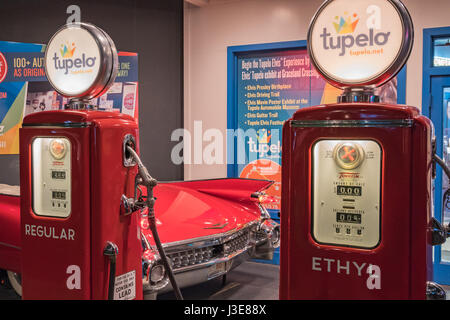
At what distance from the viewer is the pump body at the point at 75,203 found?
2.25 meters

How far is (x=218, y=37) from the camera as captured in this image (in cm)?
572

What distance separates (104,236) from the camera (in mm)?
2281

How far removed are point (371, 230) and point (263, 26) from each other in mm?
4077

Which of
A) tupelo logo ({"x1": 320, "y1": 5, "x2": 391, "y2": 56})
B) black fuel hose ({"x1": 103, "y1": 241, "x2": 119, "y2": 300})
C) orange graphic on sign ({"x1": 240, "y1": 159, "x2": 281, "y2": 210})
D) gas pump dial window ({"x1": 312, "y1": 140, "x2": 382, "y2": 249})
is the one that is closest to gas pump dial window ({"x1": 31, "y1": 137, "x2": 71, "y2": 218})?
black fuel hose ({"x1": 103, "y1": 241, "x2": 119, "y2": 300})

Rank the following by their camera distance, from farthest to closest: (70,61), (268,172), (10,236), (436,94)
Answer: (268,172)
(436,94)
(10,236)
(70,61)

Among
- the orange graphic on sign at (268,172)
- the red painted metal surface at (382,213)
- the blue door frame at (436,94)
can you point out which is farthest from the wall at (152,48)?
the red painted metal surface at (382,213)

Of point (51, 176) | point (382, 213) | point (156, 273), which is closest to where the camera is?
point (382, 213)

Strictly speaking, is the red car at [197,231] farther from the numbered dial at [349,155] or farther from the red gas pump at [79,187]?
the numbered dial at [349,155]

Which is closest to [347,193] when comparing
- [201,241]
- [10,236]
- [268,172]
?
[201,241]

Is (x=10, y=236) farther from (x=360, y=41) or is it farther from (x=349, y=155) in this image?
(x=360, y=41)

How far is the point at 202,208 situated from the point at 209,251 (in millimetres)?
470

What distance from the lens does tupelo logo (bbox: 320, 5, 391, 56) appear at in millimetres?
1884
